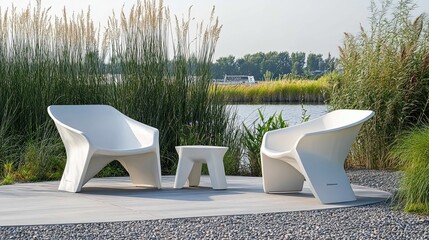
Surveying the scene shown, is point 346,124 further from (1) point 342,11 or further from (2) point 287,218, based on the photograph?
(1) point 342,11

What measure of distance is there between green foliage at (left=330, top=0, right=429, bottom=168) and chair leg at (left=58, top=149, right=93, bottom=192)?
3195 mm

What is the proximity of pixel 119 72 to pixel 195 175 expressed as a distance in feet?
7.29

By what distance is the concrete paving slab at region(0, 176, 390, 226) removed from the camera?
4.97 meters

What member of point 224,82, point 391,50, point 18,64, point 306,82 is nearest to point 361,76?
point 391,50

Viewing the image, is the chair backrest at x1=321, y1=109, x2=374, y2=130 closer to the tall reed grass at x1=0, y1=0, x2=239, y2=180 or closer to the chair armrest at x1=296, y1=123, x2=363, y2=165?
the chair armrest at x1=296, y1=123, x2=363, y2=165

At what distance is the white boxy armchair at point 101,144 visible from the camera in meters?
6.02

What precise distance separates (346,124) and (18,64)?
3.84 meters

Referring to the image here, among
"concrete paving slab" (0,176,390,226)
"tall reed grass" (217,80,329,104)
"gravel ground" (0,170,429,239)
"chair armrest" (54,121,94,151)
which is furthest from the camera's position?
"tall reed grass" (217,80,329,104)

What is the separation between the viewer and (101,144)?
675 cm

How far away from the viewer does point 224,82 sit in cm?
873

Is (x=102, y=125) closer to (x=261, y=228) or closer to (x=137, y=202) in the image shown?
(x=137, y=202)

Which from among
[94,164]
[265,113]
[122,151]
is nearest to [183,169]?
[122,151]

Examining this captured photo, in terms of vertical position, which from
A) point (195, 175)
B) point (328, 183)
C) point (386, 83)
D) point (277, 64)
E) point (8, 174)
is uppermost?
point (386, 83)

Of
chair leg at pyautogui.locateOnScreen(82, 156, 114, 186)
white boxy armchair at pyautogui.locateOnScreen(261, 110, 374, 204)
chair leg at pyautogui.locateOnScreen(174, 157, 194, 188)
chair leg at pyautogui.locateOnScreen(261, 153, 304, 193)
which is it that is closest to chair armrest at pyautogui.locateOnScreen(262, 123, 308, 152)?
white boxy armchair at pyautogui.locateOnScreen(261, 110, 374, 204)
